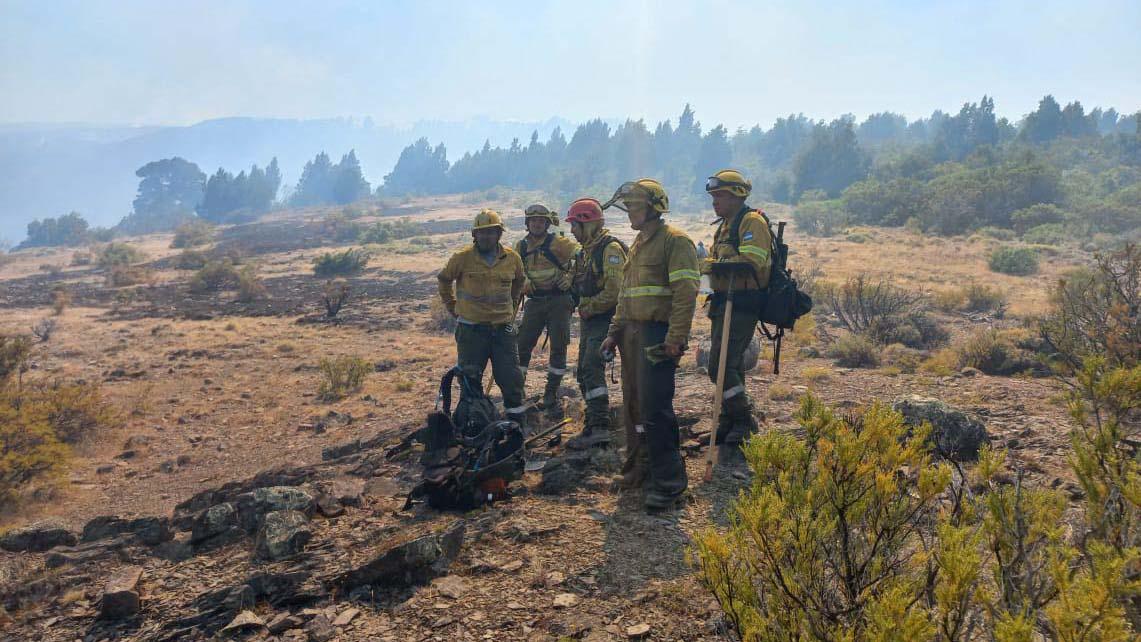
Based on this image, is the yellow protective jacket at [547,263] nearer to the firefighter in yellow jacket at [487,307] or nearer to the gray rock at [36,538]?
the firefighter in yellow jacket at [487,307]

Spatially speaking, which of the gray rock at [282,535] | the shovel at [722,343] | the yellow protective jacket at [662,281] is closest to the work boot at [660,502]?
the shovel at [722,343]

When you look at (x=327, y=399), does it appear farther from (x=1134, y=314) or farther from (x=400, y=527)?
(x=1134, y=314)

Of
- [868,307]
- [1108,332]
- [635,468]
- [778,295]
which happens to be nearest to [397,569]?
[635,468]

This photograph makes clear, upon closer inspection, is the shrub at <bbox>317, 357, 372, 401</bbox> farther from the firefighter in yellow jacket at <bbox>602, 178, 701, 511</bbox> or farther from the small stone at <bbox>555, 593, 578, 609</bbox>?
the small stone at <bbox>555, 593, 578, 609</bbox>

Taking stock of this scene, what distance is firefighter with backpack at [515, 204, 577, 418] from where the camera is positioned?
589 centimetres

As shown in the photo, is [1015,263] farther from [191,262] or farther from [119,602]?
[191,262]

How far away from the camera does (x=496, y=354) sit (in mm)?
5273

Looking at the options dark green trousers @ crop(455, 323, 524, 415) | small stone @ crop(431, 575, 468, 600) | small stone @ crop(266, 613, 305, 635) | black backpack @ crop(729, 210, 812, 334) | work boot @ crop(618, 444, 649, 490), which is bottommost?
small stone @ crop(266, 613, 305, 635)

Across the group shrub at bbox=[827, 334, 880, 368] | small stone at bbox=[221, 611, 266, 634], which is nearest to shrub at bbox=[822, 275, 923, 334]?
shrub at bbox=[827, 334, 880, 368]

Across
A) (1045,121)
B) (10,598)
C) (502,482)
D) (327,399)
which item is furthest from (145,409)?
(1045,121)

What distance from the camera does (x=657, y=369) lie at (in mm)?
3729

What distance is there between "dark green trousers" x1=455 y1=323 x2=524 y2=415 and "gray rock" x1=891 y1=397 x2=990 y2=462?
3042 millimetres

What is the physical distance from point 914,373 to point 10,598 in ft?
27.9

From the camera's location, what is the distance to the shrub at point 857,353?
8336 mm
